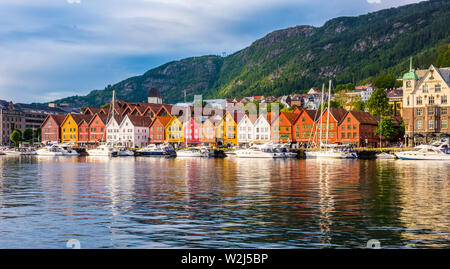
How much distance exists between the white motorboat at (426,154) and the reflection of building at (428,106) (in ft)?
78.3

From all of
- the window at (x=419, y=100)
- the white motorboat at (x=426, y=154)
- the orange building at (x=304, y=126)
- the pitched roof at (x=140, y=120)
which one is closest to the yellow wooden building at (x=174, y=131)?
the pitched roof at (x=140, y=120)

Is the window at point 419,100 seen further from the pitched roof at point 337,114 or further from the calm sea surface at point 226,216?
the calm sea surface at point 226,216

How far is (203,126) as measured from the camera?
137000 mm

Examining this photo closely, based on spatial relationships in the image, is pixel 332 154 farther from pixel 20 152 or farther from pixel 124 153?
pixel 20 152

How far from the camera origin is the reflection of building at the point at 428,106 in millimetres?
110000

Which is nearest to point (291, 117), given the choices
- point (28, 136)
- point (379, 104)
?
point (379, 104)

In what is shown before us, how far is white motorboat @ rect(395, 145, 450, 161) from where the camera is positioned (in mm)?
85625

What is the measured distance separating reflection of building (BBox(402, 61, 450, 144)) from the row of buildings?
10.7 meters

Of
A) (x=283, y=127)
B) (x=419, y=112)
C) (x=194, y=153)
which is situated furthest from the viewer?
(x=283, y=127)

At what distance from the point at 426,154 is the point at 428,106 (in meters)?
28.6

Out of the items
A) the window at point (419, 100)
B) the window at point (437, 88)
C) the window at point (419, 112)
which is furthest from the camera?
the window at point (419, 100)

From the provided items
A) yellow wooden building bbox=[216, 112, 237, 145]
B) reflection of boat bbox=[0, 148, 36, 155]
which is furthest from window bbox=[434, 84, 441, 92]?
reflection of boat bbox=[0, 148, 36, 155]

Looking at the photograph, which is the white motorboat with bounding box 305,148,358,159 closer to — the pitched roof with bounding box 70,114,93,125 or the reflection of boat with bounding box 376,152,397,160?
the reflection of boat with bounding box 376,152,397,160
